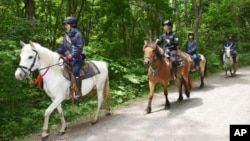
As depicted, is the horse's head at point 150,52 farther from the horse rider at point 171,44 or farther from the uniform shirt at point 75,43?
the uniform shirt at point 75,43

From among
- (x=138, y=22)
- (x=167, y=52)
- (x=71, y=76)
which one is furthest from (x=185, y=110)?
(x=138, y=22)

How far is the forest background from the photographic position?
9.15 meters

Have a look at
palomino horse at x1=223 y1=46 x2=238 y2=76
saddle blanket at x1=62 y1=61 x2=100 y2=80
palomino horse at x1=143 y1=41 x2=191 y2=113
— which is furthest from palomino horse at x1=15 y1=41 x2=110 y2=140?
palomino horse at x1=223 y1=46 x2=238 y2=76

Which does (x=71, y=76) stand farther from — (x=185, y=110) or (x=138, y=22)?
(x=138, y=22)

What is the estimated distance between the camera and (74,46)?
7941mm

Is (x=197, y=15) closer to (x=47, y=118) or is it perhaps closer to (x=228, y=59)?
(x=228, y=59)

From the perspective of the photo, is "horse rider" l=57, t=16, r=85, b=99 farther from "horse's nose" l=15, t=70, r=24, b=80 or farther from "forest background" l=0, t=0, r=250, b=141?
"forest background" l=0, t=0, r=250, b=141

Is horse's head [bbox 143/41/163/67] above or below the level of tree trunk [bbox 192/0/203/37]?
below

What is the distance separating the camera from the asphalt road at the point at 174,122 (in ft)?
22.5

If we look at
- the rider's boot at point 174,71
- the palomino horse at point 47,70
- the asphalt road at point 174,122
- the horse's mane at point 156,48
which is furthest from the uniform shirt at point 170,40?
the palomino horse at point 47,70

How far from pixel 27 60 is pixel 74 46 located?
4.09 ft

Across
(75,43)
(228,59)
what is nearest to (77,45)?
(75,43)

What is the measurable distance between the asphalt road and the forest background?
1257 mm

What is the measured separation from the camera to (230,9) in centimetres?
2266
